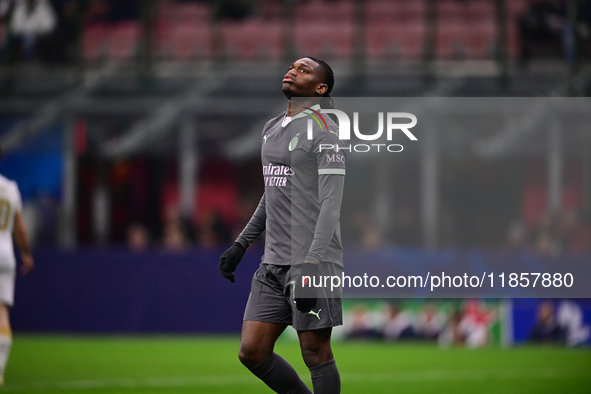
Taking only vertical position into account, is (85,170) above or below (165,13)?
below

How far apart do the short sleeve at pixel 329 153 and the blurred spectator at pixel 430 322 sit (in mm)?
7335

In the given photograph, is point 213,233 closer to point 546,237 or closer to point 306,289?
point 546,237

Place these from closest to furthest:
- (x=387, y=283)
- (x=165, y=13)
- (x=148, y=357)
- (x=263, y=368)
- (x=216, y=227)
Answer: (x=263, y=368)
(x=387, y=283)
(x=148, y=357)
(x=216, y=227)
(x=165, y=13)

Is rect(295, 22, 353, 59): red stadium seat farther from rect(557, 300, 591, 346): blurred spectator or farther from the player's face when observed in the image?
the player's face

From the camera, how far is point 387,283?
480 centimetres

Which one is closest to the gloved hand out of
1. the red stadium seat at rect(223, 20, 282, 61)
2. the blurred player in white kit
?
the blurred player in white kit

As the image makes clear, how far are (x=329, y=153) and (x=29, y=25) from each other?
1211 cm

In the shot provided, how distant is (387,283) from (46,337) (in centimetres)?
780

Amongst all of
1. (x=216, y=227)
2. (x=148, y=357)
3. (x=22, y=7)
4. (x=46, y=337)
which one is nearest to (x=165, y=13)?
(x=22, y=7)

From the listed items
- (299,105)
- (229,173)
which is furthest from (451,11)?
(299,105)

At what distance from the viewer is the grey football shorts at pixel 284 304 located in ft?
13.5

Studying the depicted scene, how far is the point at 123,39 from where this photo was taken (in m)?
15.6

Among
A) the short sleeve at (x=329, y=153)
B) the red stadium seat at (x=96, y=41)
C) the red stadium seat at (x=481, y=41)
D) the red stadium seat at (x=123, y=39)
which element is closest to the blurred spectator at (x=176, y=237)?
the red stadium seat at (x=123, y=39)

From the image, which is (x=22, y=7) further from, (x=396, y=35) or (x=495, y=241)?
(x=495, y=241)
